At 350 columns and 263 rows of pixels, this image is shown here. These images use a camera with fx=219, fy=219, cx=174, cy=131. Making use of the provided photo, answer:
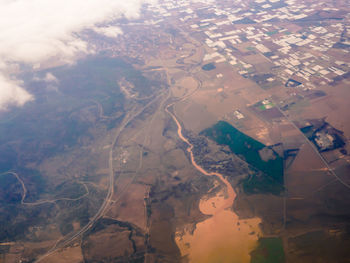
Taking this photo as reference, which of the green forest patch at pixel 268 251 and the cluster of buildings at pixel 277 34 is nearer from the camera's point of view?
the green forest patch at pixel 268 251

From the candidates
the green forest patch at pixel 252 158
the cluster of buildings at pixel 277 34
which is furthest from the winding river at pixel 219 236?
the cluster of buildings at pixel 277 34

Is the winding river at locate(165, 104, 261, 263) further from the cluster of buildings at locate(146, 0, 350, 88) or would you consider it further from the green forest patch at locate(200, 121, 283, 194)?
the cluster of buildings at locate(146, 0, 350, 88)

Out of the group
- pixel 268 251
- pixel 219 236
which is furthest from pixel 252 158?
pixel 268 251

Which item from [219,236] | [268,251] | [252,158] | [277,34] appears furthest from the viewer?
[277,34]

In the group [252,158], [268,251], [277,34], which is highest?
[277,34]

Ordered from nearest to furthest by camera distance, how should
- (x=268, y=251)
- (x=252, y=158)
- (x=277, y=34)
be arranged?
1. (x=268, y=251)
2. (x=252, y=158)
3. (x=277, y=34)

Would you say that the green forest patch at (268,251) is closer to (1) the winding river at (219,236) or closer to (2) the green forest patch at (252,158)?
(1) the winding river at (219,236)

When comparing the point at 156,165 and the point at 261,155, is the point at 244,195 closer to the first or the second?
the point at 261,155

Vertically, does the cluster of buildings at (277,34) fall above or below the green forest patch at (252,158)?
above

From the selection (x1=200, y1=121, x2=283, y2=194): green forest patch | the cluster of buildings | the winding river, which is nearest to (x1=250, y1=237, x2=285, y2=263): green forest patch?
the winding river

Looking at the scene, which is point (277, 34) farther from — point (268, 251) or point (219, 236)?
point (219, 236)
